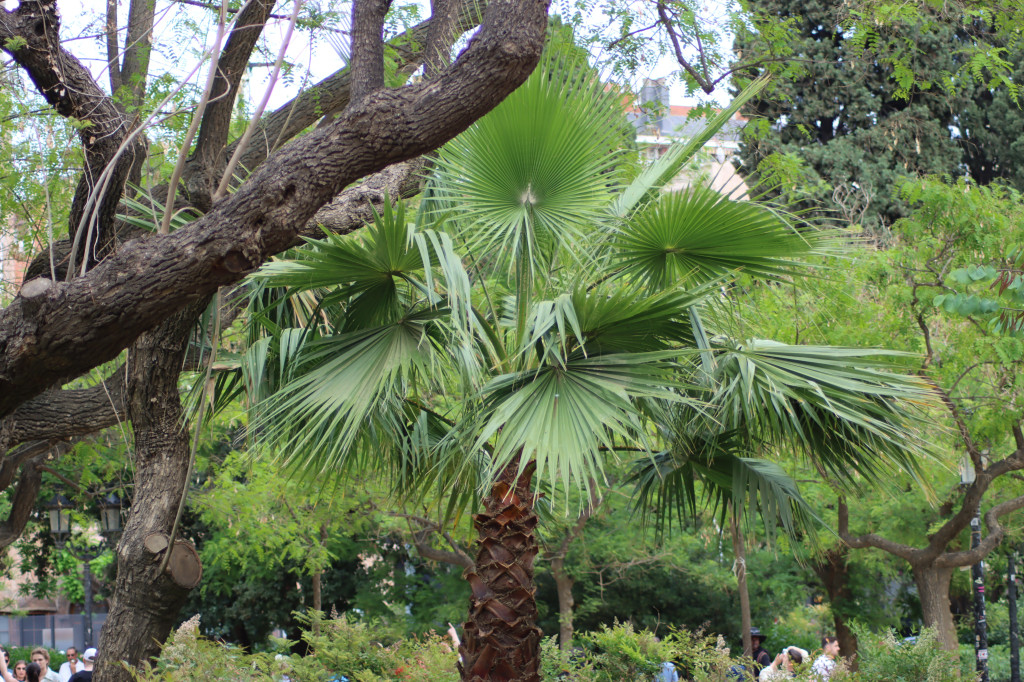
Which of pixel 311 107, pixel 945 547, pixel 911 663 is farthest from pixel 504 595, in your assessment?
pixel 945 547

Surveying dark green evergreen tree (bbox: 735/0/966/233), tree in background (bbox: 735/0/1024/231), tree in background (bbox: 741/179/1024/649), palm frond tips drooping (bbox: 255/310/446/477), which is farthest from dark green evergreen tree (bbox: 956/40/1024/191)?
palm frond tips drooping (bbox: 255/310/446/477)

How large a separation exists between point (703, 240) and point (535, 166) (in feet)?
3.81

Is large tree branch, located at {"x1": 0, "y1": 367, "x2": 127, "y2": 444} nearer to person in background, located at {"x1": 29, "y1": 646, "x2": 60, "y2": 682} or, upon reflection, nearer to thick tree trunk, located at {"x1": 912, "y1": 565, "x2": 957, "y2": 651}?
person in background, located at {"x1": 29, "y1": 646, "x2": 60, "y2": 682}

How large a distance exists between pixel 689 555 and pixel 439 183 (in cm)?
1593

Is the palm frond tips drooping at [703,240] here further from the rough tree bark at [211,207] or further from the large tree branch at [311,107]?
the large tree branch at [311,107]

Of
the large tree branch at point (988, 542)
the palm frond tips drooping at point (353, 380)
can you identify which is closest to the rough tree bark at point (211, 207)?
the palm frond tips drooping at point (353, 380)

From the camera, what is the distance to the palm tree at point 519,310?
5.32 meters

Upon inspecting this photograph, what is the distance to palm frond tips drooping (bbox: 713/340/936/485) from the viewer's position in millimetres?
5652

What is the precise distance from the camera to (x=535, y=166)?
5762mm

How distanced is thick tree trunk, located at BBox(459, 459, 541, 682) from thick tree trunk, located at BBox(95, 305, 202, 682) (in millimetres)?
2091

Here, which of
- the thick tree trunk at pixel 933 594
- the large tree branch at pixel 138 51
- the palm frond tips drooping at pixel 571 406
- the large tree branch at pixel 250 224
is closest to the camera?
the large tree branch at pixel 250 224

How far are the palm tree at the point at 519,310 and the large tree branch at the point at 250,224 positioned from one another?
2.88 ft

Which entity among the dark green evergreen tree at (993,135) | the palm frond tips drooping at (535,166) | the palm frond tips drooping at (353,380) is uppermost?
the dark green evergreen tree at (993,135)

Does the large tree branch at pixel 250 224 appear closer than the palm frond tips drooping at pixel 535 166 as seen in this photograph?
Yes
